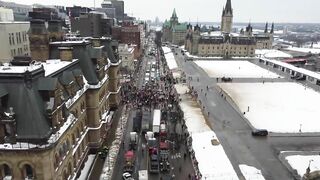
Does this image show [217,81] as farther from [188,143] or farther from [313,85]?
[188,143]

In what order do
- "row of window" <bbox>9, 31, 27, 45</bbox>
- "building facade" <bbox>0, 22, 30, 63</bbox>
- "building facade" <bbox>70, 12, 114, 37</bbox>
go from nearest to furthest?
"building facade" <bbox>0, 22, 30, 63</bbox>, "row of window" <bbox>9, 31, 27, 45</bbox>, "building facade" <bbox>70, 12, 114, 37</bbox>

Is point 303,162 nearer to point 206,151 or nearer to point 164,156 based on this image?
point 206,151

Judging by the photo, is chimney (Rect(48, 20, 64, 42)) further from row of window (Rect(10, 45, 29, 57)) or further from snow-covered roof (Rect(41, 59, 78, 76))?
row of window (Rect(10, 45, 29, 57))

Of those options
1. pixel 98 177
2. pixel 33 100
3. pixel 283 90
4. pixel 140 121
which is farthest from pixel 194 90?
pixel 33 100

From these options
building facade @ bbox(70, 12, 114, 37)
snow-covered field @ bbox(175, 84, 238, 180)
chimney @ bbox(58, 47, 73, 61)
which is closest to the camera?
snow-covered field @ bbox(175, 84, 238, 180)

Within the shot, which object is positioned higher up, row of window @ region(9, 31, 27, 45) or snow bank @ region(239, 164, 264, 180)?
row of window @ region(9, 31, 27, 45)

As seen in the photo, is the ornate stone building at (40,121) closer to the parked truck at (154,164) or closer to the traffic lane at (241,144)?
the parked truck at (154,164)

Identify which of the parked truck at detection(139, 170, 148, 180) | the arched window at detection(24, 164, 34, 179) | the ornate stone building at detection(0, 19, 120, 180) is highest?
the ornate stone building at detection(0, 19, 120, 180)

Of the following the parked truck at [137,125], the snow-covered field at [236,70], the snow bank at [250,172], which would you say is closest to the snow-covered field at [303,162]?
the snow bank at [250,172]

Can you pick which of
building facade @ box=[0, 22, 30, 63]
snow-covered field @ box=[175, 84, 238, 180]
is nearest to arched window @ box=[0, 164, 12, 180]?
snow-covered field @ box=[175, 84, 238, 180]
